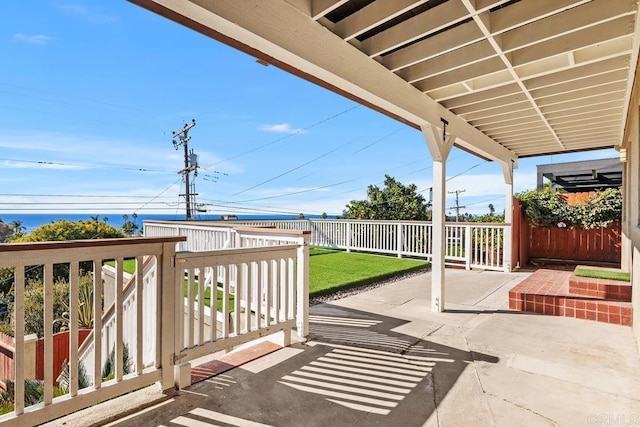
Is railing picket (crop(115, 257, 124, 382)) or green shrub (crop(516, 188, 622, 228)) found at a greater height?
green shrub (crop(516, 188, 622, 228))

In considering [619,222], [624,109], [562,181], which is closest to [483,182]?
[562,181]

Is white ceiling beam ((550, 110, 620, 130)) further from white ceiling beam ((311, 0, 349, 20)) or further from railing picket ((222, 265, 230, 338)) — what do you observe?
railing picket ((222, 265, 230, 338))

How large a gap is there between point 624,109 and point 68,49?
25.2 metres

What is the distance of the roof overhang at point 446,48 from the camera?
210 cm

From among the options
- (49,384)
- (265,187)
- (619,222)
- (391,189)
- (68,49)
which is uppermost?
(68,49)

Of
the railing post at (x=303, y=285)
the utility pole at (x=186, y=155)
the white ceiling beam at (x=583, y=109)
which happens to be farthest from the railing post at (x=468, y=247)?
the utility pole at (x=186, y=155)

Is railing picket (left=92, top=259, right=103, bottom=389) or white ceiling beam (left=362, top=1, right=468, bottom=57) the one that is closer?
railing picket (left=92, top=259, right=103, bottom=389)

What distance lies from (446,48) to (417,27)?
1.23 feet

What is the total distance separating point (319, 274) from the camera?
6039 mm

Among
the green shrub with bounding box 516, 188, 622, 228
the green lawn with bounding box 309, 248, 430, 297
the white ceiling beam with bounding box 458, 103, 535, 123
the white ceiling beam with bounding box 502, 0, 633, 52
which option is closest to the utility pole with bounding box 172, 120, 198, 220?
the green lawn with bounding box 309, 248, 430, 297

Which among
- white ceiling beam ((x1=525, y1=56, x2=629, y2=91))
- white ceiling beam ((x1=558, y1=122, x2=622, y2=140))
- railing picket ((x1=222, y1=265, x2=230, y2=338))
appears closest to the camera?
railing picket ((x1=222, y1=265, x2=230, y2=338))

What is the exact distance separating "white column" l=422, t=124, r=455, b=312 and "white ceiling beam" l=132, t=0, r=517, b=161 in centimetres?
49

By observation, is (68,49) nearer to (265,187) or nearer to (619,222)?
(265,187)

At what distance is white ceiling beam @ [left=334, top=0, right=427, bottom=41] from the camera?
216cm
